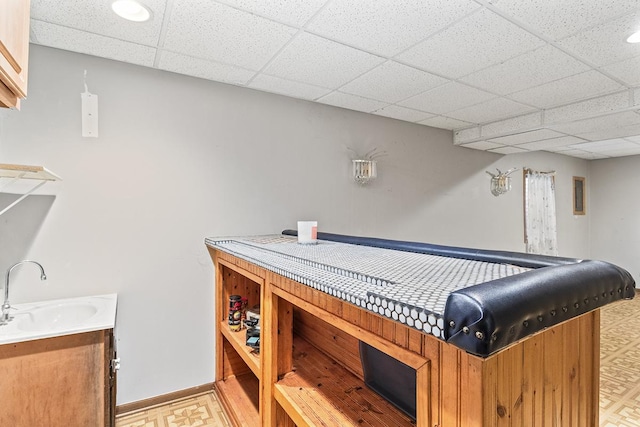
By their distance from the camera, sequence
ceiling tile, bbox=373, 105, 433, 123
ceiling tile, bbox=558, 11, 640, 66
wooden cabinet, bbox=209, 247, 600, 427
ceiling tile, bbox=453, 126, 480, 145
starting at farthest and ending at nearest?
ceiling tile, bbox=453, 126, 480, 145, ceiling tile, bbox=373, 105, 433, 123, ceiling tile, bbox=558, 11, 640, 66, wooden cabinet, bbox=209, 247, 600, 427

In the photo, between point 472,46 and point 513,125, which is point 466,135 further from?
point 472,46

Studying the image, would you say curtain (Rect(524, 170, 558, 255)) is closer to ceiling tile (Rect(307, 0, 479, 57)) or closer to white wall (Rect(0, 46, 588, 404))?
white wall (Rect(0, 46, 588, 404))

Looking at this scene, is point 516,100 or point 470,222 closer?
point 516,100

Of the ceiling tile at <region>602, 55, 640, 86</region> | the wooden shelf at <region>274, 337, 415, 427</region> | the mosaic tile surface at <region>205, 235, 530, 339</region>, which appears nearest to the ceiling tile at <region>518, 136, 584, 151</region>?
the ceiling tile at <region>602, 55, 640, 86</region>

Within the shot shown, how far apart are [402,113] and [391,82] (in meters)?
0.79

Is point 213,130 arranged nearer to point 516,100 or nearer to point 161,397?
point 161,397

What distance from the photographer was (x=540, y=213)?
494 cm

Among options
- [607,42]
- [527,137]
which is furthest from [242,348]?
[527,137]

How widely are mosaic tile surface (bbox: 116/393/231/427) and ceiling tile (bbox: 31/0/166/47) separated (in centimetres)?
223

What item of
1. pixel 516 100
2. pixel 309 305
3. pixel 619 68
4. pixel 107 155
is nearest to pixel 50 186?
pixel 107 155

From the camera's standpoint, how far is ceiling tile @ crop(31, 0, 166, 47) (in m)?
1.55

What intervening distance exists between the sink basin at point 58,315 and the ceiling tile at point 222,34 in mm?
1543

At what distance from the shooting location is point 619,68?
217cm

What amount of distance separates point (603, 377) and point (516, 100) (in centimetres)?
228
